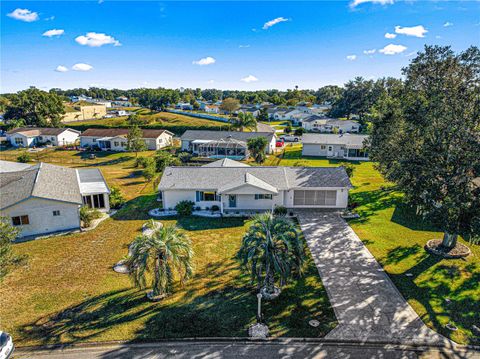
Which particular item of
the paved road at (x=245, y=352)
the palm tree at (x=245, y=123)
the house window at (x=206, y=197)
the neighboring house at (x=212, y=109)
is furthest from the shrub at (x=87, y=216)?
the neighboring house at (x=212, y=109)

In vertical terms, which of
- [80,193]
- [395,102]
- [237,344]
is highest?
[395,102]

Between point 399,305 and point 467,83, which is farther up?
point 467,83

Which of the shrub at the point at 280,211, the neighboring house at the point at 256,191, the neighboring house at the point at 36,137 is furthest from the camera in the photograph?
the neighboring house at the point at 36,137

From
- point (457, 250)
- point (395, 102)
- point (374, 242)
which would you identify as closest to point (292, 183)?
point (374, 242)

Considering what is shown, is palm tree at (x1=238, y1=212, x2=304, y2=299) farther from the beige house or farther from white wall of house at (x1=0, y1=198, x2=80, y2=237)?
the beige house

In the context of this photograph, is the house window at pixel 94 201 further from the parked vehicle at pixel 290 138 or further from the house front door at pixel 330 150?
the parked vehicle at pixel 290 138

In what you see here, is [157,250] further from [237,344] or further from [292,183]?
[292,183]
